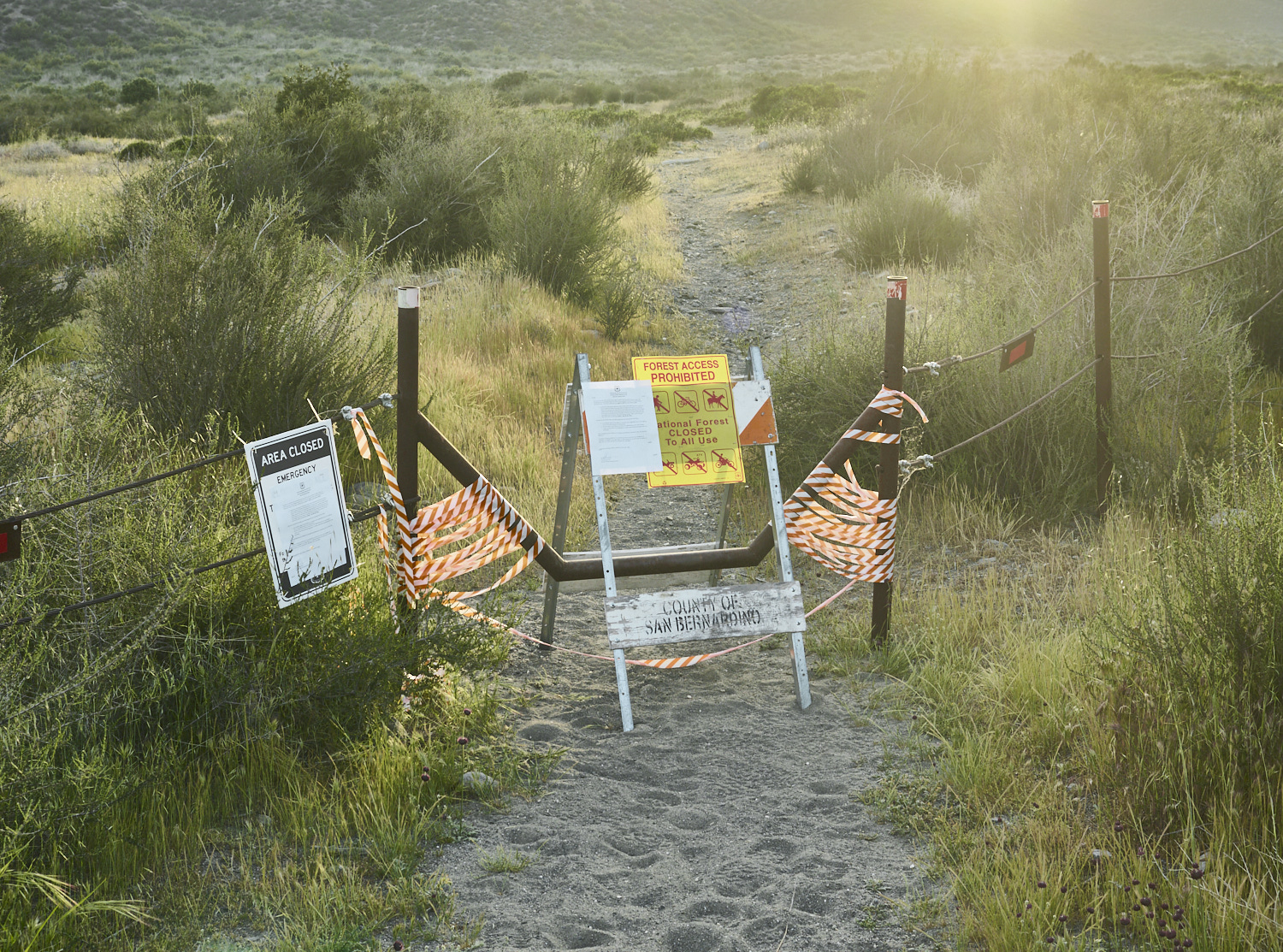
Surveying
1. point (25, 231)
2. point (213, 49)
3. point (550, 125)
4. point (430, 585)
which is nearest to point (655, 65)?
point (213, 49)

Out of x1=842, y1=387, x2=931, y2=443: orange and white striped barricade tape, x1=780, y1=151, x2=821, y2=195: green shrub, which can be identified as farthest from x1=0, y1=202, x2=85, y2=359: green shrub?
x1=780, y1=151, x2=821, y2=195: green shrub

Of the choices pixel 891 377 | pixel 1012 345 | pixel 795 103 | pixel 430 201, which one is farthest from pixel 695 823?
pixel 795 103

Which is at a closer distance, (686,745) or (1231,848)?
(1231,848)

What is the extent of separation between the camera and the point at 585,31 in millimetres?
76750

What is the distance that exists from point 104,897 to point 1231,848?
9.72 feet

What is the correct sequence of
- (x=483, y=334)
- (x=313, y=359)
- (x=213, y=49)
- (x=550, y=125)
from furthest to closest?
(x=213, y=49) → (x=550, y=125) → (x=483, y=334) → (x=313, y=359)

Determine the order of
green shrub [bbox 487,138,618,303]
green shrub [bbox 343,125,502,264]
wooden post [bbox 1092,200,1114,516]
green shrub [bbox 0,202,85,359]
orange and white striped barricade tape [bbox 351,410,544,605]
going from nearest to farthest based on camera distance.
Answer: orange and white striped barricade tape [bbox 351,410,544,605] < wooden post [bbox 1092,200,1114,516] < green shrub [bbox 0,202,85,359] < green shrub [bbox 487,138,618,303] < green shrub [bbox 343,125,502,264]

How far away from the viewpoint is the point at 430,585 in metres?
3.78

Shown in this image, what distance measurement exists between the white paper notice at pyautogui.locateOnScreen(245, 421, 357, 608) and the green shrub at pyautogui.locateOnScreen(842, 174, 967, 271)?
876cm

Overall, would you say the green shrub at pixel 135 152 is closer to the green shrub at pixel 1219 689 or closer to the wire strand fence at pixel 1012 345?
the wire strand fence at pixel 1012 345

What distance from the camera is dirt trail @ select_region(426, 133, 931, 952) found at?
8.68 feet

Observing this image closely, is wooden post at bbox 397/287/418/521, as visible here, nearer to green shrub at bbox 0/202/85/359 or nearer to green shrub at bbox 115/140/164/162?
green shrub at bbox 0/202/85/359

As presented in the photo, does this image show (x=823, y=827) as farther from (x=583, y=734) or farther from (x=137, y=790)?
(x=137, y=790)

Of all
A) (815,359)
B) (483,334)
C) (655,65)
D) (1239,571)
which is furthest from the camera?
(655,65)
